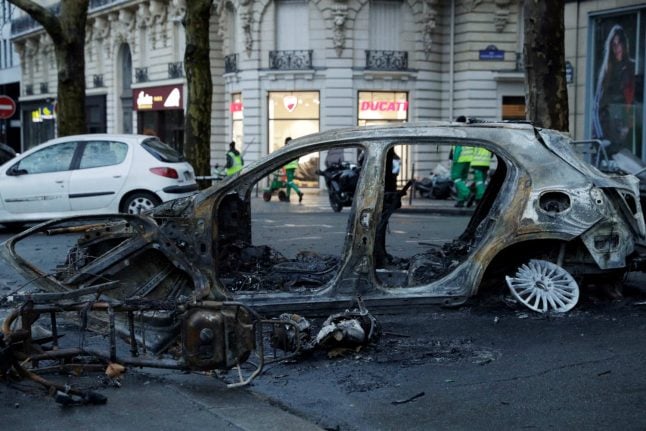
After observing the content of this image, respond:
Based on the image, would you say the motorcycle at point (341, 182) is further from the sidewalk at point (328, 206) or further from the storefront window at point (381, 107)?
the storefront window at point (381, 107)

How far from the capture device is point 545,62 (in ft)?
47.5

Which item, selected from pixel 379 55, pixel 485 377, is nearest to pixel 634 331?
pixel 485 377

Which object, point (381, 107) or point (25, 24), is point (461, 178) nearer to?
point (381, 107)

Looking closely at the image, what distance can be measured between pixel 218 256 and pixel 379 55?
25894 mm

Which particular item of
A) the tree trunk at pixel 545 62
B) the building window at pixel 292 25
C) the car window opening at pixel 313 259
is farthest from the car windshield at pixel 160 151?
the building window at pixel 292 25

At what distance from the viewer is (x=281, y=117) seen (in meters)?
32.2

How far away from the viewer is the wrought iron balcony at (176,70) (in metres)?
36.3

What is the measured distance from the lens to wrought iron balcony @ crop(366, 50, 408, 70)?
31.8 meters

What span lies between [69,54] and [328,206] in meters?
7.38

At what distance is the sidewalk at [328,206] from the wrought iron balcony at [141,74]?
45.6 ft

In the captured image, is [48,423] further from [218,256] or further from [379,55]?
[379,55]

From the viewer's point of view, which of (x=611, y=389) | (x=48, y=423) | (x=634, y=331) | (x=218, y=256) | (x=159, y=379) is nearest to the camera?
(x=48, y=423)

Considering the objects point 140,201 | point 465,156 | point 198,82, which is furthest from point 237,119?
point 140,201

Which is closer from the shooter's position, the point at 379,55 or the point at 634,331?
the point at 634,331
